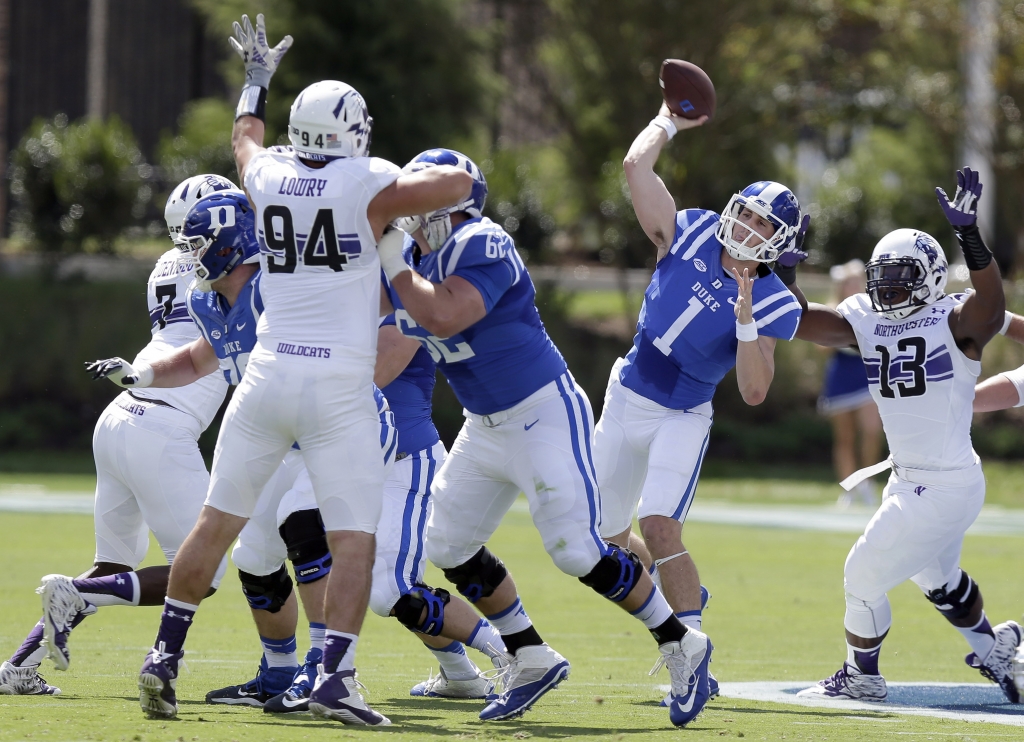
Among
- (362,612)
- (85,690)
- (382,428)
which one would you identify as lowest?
(85,690)

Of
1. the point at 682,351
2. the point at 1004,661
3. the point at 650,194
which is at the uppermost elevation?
the point at 650,194

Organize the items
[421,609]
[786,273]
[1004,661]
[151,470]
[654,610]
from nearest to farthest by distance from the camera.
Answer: [654,610] → [421,609] → [151,470] → [1004,661] → [786,273]

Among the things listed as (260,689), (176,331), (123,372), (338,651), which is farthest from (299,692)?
(176,331)

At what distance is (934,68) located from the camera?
23625mm

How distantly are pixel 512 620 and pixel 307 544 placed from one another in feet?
2.82

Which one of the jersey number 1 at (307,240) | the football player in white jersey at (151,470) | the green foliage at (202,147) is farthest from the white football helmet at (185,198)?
the green foliage at (202,147)

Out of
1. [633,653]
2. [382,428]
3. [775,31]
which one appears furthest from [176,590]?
[775,31]

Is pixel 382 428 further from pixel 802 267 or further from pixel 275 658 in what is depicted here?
pixel 802 267

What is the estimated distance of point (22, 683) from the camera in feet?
18.3

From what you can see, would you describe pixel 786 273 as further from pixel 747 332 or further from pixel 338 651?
pixel 338 651

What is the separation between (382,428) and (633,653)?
2.30 m

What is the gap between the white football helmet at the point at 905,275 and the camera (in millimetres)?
6164

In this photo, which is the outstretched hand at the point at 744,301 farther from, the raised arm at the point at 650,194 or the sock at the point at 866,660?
the sock at the point at 866,660

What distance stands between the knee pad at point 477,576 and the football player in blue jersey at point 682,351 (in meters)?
0.75
